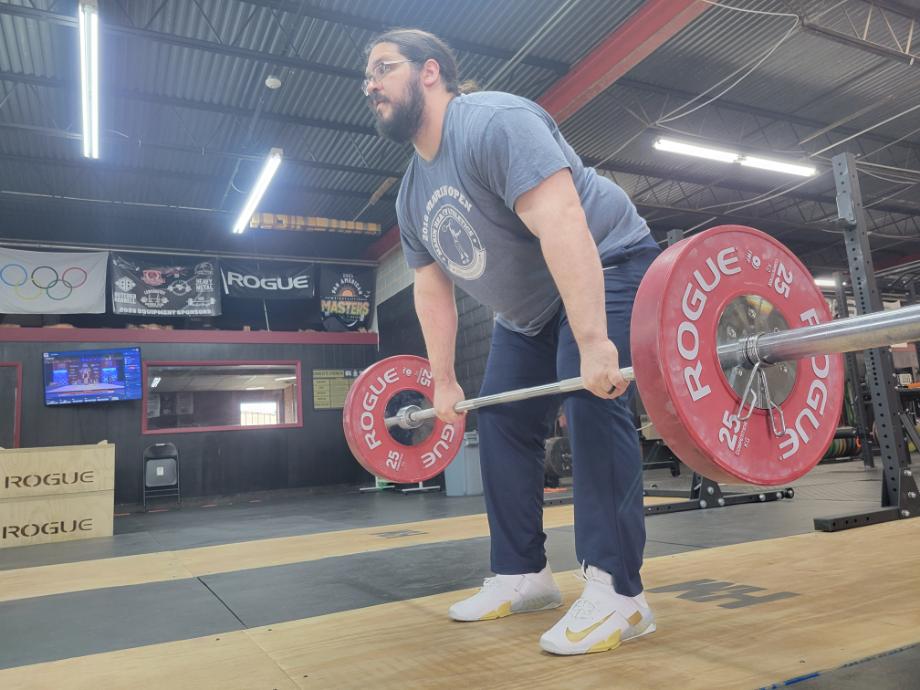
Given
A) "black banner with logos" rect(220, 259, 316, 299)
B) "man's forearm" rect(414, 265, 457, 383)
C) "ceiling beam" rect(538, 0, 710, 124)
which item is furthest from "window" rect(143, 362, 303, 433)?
"man's forearm" rect(414, 265, 457, 383)

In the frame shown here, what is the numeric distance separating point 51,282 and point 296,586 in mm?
6534

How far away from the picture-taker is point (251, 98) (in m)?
5.71

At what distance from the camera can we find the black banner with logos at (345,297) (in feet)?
28.0

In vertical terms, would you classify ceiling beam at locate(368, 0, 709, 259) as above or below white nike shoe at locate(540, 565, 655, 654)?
above

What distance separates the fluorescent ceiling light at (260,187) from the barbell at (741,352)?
530 centimetres

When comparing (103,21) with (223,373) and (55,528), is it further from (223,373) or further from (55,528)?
(223,373)

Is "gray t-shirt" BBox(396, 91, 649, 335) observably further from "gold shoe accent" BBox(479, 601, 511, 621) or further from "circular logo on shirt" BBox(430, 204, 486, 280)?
"gold shoe accent" BBox(479, 601, 511, 621)

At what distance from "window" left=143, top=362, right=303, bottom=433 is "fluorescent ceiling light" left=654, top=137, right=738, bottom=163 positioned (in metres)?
4.76

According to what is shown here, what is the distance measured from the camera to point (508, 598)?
1305 mm

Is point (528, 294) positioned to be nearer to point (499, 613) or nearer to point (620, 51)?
point (499, 613)

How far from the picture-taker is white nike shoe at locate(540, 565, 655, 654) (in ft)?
3.40

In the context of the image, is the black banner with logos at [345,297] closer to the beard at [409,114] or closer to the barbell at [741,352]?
the beard at [409,114]

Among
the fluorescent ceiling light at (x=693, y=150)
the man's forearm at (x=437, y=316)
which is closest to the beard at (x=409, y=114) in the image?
the man's forearm at (x=437, y=316)

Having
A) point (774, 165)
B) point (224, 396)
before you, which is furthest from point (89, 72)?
point (224, 396)
